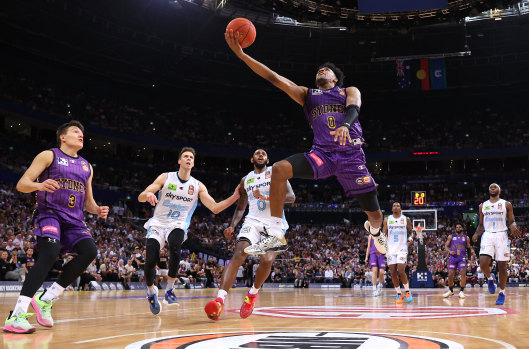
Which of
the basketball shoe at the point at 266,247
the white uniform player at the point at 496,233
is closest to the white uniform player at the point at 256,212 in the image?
the basketball shoe at the point at 266,247

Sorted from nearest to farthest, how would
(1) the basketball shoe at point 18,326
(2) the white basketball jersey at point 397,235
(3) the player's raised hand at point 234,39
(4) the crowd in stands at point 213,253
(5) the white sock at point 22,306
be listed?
(1) the basketball shoe at point 18,326 → (5) the white sock at point 22,306 → (3) the player's raised hand at point 234,39 → (2) the white basketball jersey at point 397,235 → (4) the crowd in stands at point 213,253

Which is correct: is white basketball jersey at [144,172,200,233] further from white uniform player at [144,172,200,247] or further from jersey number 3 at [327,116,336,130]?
jersey number 3 at [327,116,336,130]

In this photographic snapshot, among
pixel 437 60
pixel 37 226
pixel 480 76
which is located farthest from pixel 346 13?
pixel 37 226

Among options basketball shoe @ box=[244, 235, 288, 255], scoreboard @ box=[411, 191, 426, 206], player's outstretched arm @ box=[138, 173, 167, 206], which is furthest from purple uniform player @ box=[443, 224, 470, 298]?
scoreboard @ box=[411, 191, 426, 206]

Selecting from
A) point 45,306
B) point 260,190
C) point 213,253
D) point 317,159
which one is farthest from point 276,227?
point 213,253

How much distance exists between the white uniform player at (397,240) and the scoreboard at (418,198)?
84.8ft

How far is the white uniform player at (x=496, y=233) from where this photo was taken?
10.7 meters

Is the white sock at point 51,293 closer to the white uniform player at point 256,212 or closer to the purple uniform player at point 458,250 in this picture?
the white uniform player at point 256,212

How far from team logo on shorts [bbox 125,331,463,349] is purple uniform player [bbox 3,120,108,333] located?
5.44ft

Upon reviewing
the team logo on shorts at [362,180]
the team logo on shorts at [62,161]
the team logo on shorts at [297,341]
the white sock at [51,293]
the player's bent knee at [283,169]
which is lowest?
the team logo on shorts at [297,341]

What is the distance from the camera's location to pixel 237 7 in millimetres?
32344

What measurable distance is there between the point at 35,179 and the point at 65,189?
0.33 metres

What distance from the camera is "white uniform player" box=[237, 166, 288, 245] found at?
7.21 meters

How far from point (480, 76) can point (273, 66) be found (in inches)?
677
